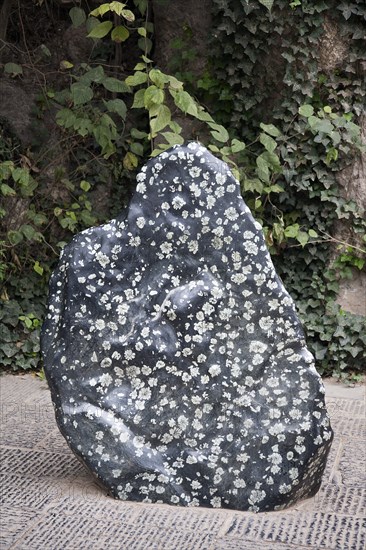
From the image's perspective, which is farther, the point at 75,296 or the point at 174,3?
the point at 174,3

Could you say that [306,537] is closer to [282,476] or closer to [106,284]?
[282,476]

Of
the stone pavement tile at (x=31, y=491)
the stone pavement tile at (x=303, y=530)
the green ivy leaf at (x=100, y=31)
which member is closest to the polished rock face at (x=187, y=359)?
the stone pavement tile at (x=303, y=530)

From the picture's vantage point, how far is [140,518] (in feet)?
11.4

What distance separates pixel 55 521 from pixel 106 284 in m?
0.94

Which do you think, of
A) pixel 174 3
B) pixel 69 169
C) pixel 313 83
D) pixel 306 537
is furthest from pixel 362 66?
pixel 306 537

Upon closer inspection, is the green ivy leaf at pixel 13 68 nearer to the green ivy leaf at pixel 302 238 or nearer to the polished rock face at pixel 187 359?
the green ivy leaf at pixel 302 238

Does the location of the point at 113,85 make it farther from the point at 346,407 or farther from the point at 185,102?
the point at 346,407

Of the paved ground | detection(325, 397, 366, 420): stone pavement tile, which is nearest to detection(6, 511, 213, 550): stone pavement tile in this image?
the paved ground

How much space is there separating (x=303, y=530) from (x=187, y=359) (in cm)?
79

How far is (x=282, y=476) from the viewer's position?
3.53 meters

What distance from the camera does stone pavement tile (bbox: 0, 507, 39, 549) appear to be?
129 inches

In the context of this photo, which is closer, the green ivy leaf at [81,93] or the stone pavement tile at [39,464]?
the stone pavement tile at [39,464]

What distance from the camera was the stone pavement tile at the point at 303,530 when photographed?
3.27 metres

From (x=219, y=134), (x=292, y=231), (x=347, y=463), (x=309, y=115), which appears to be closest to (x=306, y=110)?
(x=309, y=115)
